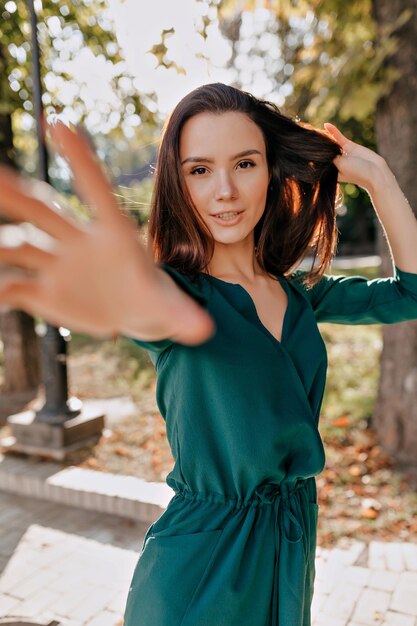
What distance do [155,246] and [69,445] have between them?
155 inches

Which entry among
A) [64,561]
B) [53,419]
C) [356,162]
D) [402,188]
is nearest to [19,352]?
[53,419]

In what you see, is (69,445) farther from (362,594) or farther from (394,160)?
(394,160)

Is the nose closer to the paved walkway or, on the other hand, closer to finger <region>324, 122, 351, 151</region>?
finger <region>324, 122, 351, 151</region>

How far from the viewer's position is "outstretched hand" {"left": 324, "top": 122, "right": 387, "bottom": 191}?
6.27ft

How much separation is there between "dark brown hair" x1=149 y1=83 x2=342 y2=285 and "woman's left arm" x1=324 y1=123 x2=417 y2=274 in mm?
75

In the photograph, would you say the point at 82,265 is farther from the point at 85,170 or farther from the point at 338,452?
the point at 338,452

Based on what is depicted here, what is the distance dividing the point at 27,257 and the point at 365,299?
145 cm

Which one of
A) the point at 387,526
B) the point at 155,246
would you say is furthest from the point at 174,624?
the point at 387,526

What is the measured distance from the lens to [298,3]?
5391 mm

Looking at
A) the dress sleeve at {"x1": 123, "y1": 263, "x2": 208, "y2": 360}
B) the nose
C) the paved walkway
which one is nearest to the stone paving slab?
the paved walkway

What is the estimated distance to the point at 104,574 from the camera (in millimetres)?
3660

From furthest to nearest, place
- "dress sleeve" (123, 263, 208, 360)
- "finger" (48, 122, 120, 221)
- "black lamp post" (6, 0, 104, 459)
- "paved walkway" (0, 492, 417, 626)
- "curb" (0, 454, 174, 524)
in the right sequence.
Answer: "black lamp post" (6, 0, 104, 459) → "curb" (0, 454, 174, 524) → "paved walkway" (0, 492, 417, 626) → "dress sleeve" (123, 263, 208, 360) → "finger" (48, 122, 120, 221)

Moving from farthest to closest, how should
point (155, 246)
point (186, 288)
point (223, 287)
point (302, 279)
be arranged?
point (302, 279)
point (155, 246)
point (223, 287)
point (186, 288)

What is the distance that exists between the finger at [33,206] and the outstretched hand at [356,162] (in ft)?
4.38
